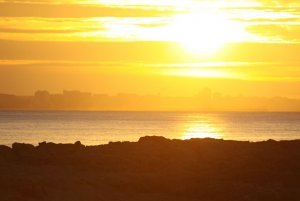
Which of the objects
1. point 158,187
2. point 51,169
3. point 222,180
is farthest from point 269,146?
point 51,169

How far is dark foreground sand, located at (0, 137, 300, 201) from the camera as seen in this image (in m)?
21.9

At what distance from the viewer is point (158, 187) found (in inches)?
909

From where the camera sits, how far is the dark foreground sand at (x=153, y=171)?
71.8 feet

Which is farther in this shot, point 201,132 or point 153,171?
point 201,132

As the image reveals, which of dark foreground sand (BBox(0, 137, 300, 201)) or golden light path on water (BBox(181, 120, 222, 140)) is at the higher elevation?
golden light path on water (BBox(181, 120, 222, 140))

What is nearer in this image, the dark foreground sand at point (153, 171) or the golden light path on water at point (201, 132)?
the dark foreground sand at point (153, 171)

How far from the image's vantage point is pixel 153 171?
24.3 meters

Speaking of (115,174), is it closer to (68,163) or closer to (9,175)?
(68,163)

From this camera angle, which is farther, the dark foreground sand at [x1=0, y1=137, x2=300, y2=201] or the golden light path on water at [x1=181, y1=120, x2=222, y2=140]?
the golden light path on water at [x1=181, y1=120, x2=222, y2=140]

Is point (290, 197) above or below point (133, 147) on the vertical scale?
below

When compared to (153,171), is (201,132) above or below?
above

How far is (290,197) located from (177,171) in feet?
11.4

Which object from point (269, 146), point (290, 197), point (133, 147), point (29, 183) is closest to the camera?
point (29, 183)

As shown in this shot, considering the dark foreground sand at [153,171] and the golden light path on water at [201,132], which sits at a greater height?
the golden light path on water at [201,132]
